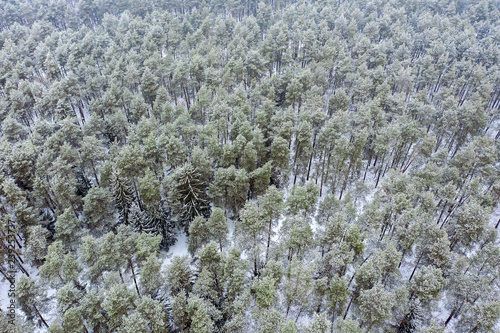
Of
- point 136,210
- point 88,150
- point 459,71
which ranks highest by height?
point 459,71

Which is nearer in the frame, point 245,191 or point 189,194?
point 189,194

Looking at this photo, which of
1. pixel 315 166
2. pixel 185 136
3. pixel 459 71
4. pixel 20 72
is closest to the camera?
pixel 185 136

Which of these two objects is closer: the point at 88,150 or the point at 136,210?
the point at 136,210

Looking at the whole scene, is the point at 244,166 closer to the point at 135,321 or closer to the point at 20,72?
the point at 135,321

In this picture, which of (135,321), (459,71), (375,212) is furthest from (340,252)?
(459,71)

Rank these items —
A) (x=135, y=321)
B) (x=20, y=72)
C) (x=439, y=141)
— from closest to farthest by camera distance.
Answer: (x=135, y=321), (x=439, y=141), (x=20, y=72)

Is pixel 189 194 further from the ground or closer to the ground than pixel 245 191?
further from the ground

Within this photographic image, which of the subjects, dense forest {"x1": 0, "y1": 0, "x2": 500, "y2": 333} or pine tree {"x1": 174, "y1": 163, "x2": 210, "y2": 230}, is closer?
dense forest {"x1": 0, "y1": 0, "x2": 500, "y2": 333}

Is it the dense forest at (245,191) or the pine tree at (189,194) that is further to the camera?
the pine tree at (189,194)
